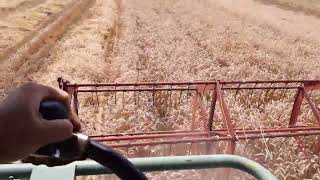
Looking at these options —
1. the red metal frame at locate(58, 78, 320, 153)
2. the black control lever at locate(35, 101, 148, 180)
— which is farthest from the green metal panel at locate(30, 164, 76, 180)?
the red metal frame at locate(58, 78, 320, 153)

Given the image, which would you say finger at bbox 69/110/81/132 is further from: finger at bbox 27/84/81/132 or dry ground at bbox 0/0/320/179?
dry ground at bbox 0/0/320/179

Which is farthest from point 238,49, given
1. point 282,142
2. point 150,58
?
point 282,142

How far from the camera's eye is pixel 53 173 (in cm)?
128

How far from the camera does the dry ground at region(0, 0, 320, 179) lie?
22.6 ft

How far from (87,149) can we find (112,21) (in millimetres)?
18835

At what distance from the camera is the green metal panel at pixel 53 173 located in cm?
128

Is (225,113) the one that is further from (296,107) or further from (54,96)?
(54,96)

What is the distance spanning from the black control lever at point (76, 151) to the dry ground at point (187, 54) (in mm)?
4486

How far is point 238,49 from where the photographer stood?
1299cm

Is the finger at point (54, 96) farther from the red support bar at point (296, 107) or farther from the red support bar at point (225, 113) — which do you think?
the red support bar at point (296, 107)

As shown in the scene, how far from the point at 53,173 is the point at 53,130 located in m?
0.61

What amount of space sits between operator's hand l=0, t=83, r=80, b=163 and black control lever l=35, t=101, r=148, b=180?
0.5 inches

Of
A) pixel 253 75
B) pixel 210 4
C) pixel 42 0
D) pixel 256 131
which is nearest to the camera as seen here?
pixel 256 131

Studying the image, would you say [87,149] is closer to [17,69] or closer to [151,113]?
[151,113]
